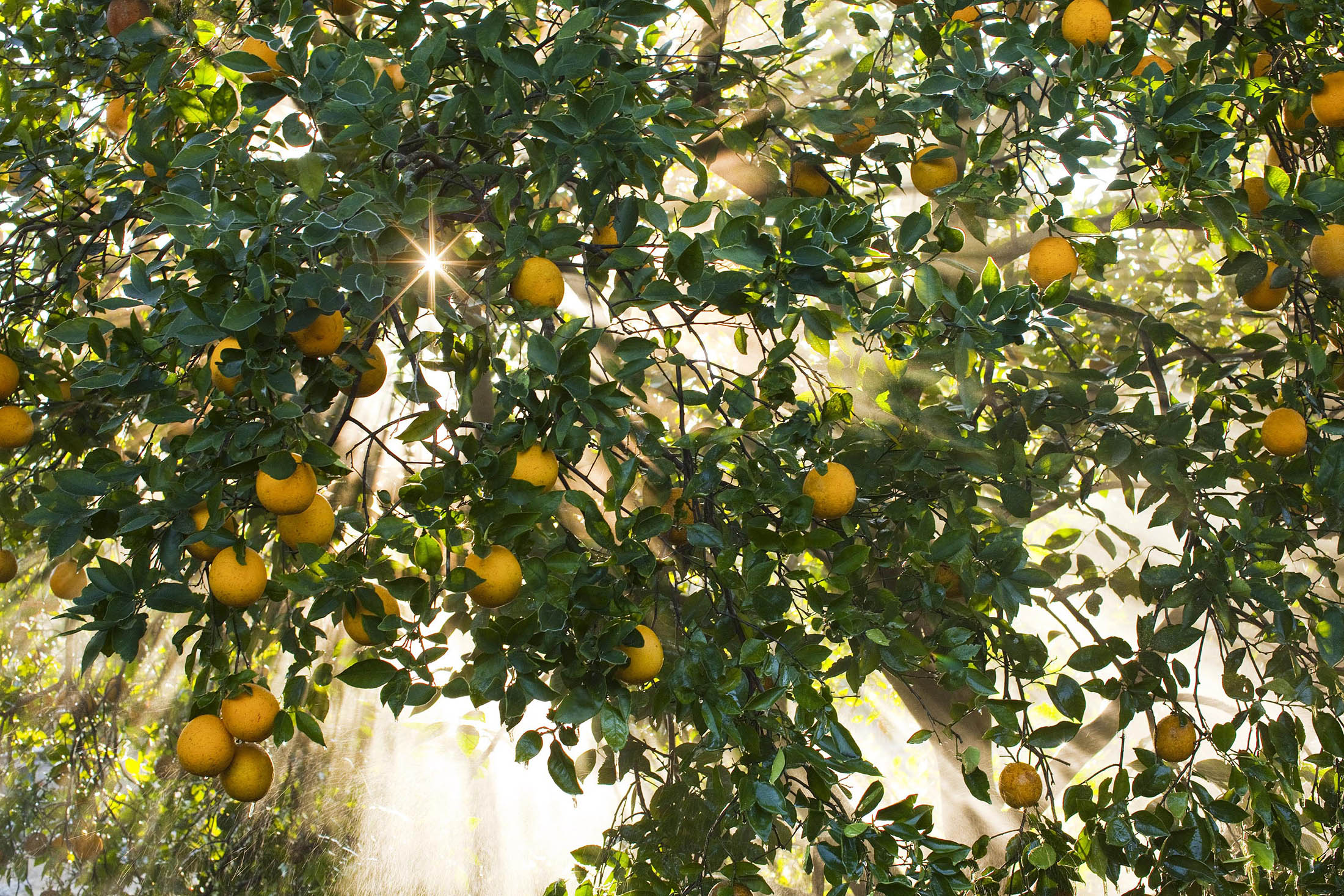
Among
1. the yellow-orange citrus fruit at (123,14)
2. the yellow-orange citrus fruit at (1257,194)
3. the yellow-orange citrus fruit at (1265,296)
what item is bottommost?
the yellow-orange citrus fruit at (1265,296)

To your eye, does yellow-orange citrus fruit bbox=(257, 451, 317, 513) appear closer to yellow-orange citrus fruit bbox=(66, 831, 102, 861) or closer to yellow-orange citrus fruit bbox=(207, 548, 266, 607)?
yellow-orange citrus fruit bbox=(207, 548, 266, 607)

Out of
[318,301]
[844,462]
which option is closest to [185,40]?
[318,301]

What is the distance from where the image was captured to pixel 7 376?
1271 mm

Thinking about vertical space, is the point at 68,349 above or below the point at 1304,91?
above

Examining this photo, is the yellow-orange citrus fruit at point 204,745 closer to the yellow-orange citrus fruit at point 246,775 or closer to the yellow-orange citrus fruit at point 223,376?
the yellow-orange citrus fruit at point 246,775

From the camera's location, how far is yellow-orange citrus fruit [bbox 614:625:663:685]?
0.99 metres

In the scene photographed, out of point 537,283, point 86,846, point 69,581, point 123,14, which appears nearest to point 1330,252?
point 537,283

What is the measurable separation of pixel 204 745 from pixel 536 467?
20.3 inches

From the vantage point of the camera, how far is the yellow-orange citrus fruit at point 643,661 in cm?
99

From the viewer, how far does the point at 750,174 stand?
5.60ft

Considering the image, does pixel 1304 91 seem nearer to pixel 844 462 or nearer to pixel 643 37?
pixel 844 462

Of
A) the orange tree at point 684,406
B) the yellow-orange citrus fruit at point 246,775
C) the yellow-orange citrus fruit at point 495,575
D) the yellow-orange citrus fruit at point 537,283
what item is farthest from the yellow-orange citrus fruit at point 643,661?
the yellow-orange citrus fruit at point 246,775

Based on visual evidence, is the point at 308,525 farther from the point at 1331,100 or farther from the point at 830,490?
the point at 1331,100

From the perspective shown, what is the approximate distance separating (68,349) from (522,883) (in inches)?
87.1
